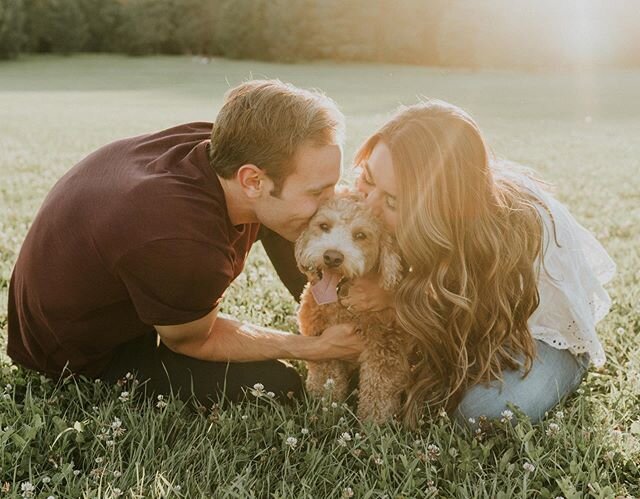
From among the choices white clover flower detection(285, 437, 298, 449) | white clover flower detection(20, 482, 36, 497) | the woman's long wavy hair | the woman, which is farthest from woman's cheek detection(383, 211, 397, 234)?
white clover flower detection(20, 482, 36, 497)

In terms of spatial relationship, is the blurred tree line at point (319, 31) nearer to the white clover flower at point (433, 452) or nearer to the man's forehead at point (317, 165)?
the man's forehead at point (317, 165)

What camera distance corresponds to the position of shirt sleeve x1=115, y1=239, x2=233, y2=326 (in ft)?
10.7

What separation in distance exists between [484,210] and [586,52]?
206 ft

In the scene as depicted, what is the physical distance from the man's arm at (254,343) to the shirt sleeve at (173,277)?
9.5 inches

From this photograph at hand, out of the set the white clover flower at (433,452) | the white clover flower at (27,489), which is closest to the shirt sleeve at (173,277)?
the white clover flower at (27,489)

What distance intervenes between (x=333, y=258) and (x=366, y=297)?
33cm

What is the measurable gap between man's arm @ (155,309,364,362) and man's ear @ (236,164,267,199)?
2.20ft

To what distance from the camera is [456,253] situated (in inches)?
149

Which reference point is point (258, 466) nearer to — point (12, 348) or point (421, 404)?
point (421, 404)

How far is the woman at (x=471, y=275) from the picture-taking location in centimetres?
364

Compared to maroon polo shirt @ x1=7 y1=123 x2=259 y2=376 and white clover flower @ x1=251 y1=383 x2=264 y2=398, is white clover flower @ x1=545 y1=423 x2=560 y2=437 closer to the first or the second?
white clover flower @ x1=251 y1=383 x2=264 y2=398

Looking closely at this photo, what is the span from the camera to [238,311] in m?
5.09

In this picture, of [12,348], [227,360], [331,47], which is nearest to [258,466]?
[227,360]

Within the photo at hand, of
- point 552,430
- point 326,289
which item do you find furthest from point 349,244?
point 552,430
